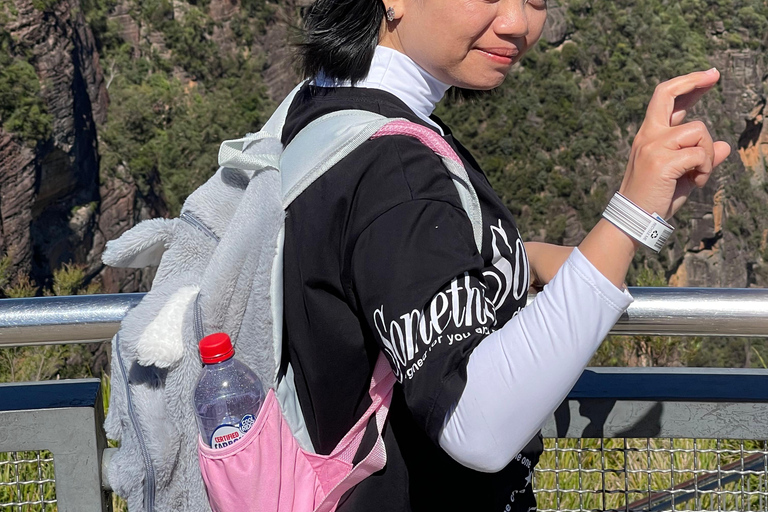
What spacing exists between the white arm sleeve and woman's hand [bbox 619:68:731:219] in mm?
103

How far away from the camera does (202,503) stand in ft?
3.13

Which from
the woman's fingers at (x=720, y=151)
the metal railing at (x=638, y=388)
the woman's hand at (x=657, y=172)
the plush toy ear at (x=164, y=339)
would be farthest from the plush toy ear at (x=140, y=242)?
the woman's fingers at (x=720, y=151)

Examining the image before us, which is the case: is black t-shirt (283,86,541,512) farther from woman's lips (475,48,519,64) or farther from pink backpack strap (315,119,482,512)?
woman's lips (475,48,519,64)

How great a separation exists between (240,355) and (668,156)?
51 centimetres

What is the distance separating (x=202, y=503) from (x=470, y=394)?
15.3 inches

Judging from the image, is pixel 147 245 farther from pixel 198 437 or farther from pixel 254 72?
pixel 254 72

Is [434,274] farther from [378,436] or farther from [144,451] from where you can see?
[144,451]

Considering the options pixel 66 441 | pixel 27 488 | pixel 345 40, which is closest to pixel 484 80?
pixel 345 40

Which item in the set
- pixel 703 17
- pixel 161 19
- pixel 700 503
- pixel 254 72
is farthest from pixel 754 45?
→ pixel 700 503

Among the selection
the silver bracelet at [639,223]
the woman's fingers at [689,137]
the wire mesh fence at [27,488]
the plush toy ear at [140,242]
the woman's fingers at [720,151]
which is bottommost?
the wire mesh fence at [27,488]

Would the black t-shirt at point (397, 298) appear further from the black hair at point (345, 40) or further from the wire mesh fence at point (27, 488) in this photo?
the wire mesh fence at point (27, 488)

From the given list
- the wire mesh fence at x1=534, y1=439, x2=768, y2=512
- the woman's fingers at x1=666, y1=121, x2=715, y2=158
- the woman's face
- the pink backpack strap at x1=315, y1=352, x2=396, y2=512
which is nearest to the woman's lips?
the woman's face

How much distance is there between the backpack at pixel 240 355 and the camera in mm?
884

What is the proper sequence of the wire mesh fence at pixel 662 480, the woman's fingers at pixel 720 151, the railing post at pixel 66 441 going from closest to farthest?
the woman's fingers at pixel 720 151
the railing post at pixel 66 441
the wire mesh fence at pixel 662 480
